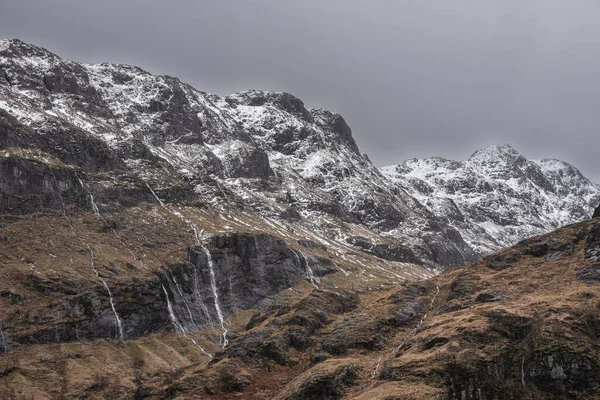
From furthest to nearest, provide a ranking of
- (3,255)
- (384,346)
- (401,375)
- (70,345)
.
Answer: (3,255) → (70,345) → (384,346) → (401,375)

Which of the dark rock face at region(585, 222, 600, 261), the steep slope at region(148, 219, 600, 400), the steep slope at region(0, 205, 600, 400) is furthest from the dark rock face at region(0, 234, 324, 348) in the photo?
the dark rock face at region(585, 222, 600, 261)

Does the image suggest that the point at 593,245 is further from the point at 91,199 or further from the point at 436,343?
the point at 91,199

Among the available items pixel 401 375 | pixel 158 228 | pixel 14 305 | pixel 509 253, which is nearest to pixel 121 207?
pixel 158 228

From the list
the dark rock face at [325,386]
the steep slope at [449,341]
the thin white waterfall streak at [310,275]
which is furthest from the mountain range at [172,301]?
the thin white waterfall streak at [310,275]

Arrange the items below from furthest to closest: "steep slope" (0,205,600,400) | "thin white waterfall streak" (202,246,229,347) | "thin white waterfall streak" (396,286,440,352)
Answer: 1. "thin white waterfall streak" (202,246,229,347)
2. "thin white waterfall streak" (396,286,440,352)
3. "steep slope" (0,205,600,400)

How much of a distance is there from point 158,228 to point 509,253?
128208 mm

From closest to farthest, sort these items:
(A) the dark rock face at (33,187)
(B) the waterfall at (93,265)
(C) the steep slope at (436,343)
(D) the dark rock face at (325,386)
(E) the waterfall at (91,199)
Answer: (C) the steep slope at (436,343) → (D) the dark rock face at (325,386) → (B) the waterfall at (93,265) → (A) the dark rock face at (33,187) → (E) the waterfall at (91,199)

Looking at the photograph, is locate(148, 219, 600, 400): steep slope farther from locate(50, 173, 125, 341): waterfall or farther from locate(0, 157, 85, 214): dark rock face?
locate(0, 157, 85, 214): dark rock face

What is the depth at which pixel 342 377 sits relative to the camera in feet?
181

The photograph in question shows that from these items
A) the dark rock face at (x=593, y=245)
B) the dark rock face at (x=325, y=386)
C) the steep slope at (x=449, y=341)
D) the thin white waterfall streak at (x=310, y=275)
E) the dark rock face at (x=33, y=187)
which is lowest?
the dark rock face at (x=325, y=386)

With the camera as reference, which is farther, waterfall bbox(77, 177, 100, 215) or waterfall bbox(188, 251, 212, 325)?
waterfall bbox(77, 177, 100, 215)

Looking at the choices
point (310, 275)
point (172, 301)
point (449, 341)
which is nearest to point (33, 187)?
point (172, 301)

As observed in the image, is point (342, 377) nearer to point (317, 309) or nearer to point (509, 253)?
point (317, 309)

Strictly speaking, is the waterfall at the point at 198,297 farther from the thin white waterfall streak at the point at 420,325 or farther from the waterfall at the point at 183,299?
the thin white waterfall streak at the point at 420,325
